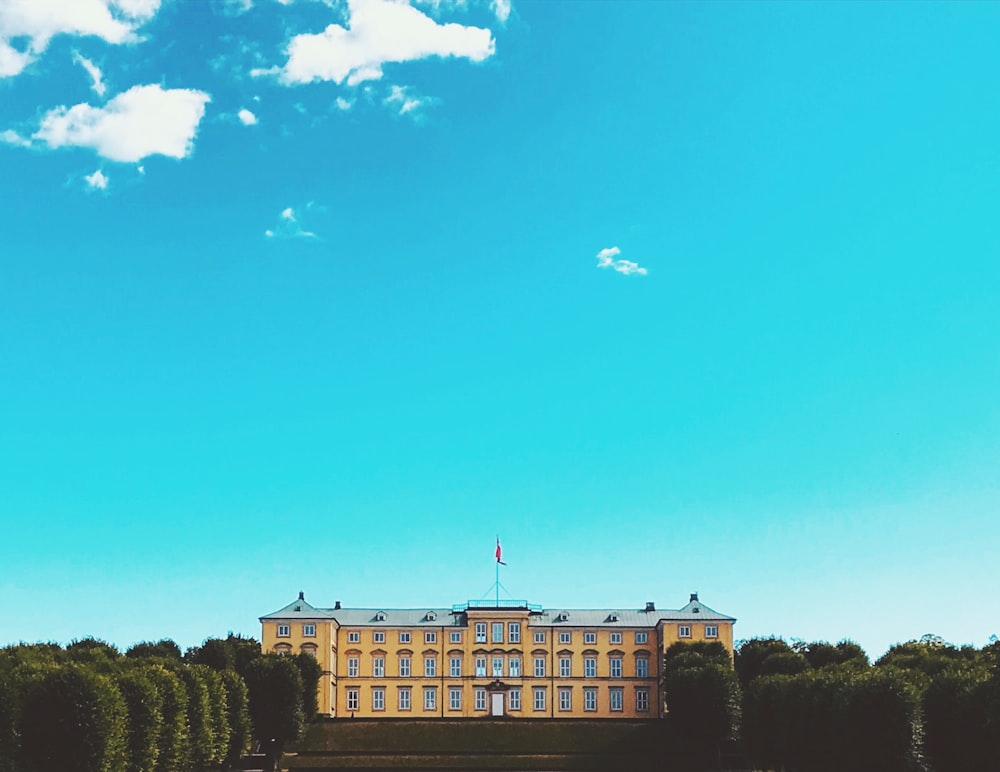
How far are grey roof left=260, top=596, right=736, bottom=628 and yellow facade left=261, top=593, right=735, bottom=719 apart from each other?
17 cm

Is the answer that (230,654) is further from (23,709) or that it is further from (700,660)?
(23,709)

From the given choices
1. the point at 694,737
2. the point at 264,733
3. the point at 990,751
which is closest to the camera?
the point at 990,751

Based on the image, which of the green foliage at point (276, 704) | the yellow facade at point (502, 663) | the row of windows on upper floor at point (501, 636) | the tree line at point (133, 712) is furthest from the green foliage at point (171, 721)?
the row of windows on upper floor at point (501, 636)

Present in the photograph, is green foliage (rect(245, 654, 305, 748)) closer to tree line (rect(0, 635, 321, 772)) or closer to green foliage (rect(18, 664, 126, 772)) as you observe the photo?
tree line (rect(0, 635, 321, 772))

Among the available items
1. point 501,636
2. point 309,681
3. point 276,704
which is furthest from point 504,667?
point 276,704

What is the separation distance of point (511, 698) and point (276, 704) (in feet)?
100

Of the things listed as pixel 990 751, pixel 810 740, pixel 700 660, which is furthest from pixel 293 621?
pixel 990 751

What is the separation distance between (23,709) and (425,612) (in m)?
58.2

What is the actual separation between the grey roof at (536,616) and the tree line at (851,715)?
17.4 meters

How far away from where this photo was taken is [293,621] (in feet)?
309

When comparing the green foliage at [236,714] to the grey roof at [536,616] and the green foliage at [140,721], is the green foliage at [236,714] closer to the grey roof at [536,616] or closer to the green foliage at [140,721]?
the green foliage at [140,721]

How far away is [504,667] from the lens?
9700cm

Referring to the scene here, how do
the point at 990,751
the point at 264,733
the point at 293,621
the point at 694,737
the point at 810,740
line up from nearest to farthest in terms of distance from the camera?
the point at 990,751 < the point at 810,740 < the point at 264,733 < the point at 694,737 < the point at 293,621

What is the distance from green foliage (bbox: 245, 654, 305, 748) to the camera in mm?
70000
